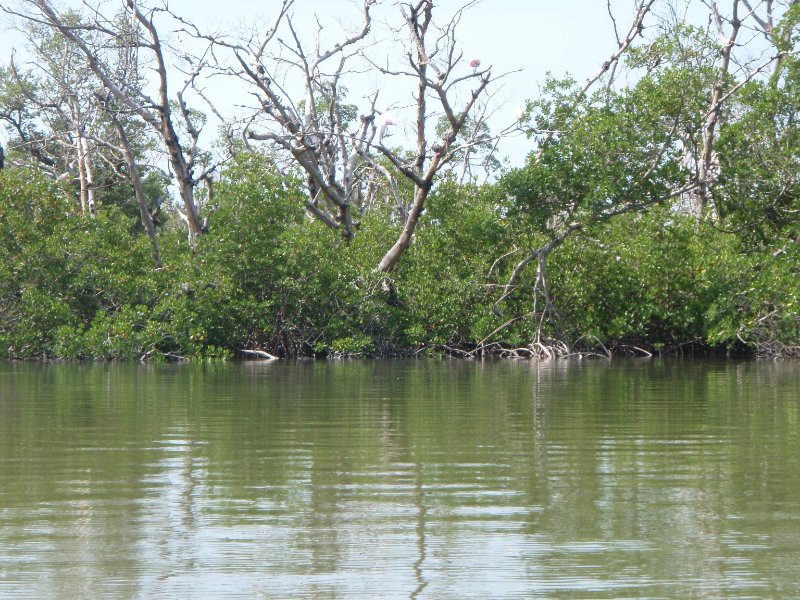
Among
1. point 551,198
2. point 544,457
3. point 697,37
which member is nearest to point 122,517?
point 544,457

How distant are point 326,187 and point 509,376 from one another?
900 cm

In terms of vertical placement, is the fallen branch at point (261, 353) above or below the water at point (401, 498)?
above

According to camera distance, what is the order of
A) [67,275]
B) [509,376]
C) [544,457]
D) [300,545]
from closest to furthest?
[300,545] < [544,457] < [509,376] < [67,275]

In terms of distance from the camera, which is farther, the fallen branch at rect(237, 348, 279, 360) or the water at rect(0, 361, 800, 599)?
the fallen branch at rect(237, 348, 279, 360)

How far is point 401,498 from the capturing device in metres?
5.84

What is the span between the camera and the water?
166 inches

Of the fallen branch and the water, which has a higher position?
the fallen branch

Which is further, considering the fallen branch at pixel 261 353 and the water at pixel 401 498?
the fallen branch at pixel 261 353

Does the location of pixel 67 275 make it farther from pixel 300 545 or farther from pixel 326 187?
pixel 300 545

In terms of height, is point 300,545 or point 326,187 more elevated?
point 326,187

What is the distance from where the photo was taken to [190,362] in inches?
889

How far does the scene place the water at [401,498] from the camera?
13.8 feet

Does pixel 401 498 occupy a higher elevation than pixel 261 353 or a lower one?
lower

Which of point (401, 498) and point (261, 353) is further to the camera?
point (261, 353)
